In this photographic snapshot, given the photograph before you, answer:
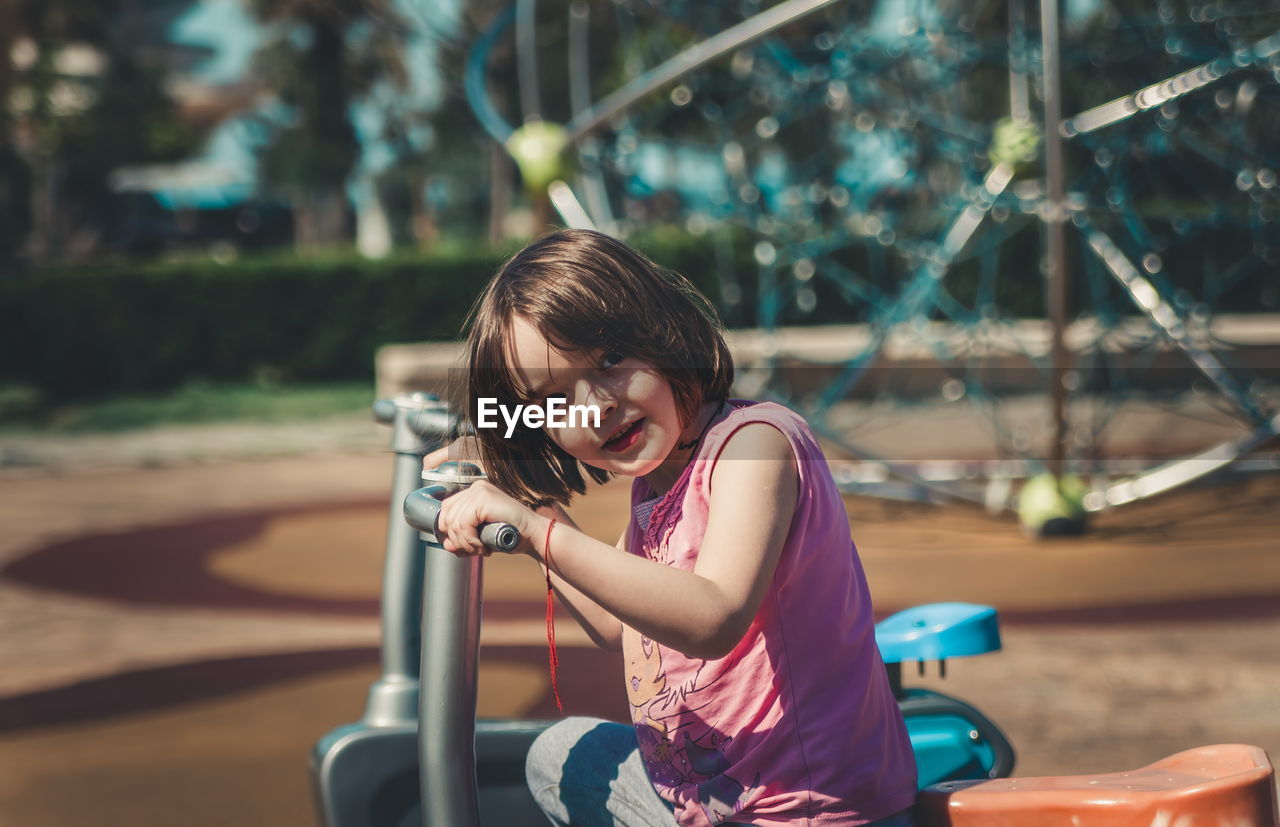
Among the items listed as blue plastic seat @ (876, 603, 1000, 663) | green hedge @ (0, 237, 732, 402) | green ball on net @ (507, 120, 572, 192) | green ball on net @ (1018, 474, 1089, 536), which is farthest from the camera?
green hedge @ (0, 237, 732, 402)

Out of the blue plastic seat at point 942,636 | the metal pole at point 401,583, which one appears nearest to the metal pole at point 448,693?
the metal pole at point 401,583

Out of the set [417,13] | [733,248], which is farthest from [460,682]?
[417,13]

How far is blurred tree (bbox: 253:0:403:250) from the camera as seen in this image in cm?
1698

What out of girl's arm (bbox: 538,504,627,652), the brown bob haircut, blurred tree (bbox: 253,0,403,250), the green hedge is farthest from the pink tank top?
blurred tree (bbox: 253,0,403,250)

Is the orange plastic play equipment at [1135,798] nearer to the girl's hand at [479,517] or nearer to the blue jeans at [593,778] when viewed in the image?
the blue jeans at [593,778]

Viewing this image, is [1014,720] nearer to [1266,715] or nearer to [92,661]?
[1266,715]

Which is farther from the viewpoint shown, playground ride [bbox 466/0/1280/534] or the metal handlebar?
playground ride [bbox 466/0/1280/534]

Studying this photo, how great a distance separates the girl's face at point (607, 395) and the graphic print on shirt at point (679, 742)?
0.25 meters

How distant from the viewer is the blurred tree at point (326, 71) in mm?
16984

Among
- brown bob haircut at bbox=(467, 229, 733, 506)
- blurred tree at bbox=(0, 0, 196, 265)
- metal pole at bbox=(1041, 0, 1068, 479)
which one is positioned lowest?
brown bob haircut at bbox=(467, 229, 733, 506)

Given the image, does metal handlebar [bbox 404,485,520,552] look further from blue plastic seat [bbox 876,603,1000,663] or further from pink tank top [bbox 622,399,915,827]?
blue plastic seat [bbox 876,603,1000,663]

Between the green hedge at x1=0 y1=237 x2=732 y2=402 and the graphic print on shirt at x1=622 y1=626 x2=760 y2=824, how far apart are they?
35.0 ft

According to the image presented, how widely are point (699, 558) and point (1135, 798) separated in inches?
19.7

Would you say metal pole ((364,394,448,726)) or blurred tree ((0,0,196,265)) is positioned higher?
blurred tree ((0,0,196,265))
